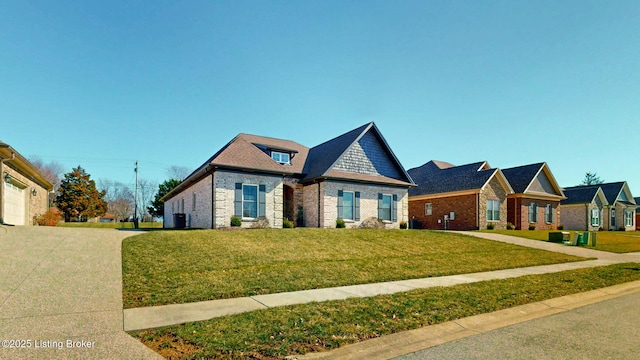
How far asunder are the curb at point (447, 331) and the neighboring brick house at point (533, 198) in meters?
26.4

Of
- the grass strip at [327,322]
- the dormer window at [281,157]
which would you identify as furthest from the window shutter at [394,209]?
the grass strip at [327,322]

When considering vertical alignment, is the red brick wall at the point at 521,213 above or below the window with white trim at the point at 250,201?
below

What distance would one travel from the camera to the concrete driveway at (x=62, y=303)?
4.55 m

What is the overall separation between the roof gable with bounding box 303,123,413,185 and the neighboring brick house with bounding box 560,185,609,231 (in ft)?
90.3

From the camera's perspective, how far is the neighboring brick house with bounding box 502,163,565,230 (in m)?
32.5

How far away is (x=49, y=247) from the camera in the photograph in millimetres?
11375

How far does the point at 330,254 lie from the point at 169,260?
5.54 meters

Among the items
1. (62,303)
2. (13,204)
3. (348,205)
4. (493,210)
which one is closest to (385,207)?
(348,205)

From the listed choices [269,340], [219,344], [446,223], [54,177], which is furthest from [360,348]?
[54,177]

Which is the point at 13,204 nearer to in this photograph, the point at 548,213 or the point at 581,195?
the point at 548,213

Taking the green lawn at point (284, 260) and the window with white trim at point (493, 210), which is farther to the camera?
the window with white trim at point (493, 210)

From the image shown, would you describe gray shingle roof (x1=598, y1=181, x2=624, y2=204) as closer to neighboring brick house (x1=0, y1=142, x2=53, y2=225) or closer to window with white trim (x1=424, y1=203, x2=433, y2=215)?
window with white trim (x1=424, y1=203, x2=433, y2=215)

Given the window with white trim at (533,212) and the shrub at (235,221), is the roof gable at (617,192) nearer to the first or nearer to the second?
the window with white trim at (533,212)

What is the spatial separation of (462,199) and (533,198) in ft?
28.0
